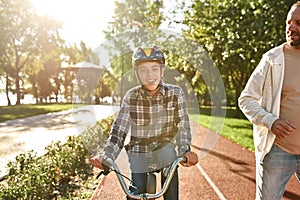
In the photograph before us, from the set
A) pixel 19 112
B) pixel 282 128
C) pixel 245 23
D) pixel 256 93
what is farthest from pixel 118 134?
pixel 19 112

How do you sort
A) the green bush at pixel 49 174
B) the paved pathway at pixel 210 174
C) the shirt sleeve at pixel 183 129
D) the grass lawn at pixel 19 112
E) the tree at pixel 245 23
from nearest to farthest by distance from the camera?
1. the shirt sleeve at pixel 183 129
2. the green bush at pixel 49 174
3. the paved pathway at pixel 210 174
4. the tree at pixel 245 23
5. the grass lawn at pixel 19 112

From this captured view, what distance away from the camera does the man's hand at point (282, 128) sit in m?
2.52

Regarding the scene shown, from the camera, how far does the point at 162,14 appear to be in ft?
71.2

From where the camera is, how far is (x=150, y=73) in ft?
9.02

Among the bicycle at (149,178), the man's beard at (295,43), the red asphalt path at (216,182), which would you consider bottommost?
the red asphalt path at (216,182)

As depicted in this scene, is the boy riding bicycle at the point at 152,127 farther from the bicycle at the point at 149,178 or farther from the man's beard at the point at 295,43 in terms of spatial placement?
the man's beard at the point at 295,43

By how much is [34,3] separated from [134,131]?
131ft

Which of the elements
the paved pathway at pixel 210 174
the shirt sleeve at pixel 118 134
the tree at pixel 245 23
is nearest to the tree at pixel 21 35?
the tree at pixel 245 23

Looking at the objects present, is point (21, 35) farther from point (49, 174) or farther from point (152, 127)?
point (152, 127)

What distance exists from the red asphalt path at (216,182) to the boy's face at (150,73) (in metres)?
3.73

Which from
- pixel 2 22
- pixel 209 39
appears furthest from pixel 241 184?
pixel 2 22

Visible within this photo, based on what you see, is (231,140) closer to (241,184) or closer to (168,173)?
(241,184)

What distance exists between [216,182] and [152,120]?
4.57m

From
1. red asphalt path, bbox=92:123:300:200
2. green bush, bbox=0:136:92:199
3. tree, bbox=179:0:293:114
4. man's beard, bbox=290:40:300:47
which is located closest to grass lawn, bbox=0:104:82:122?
tree, bbox=179:0:293:114
